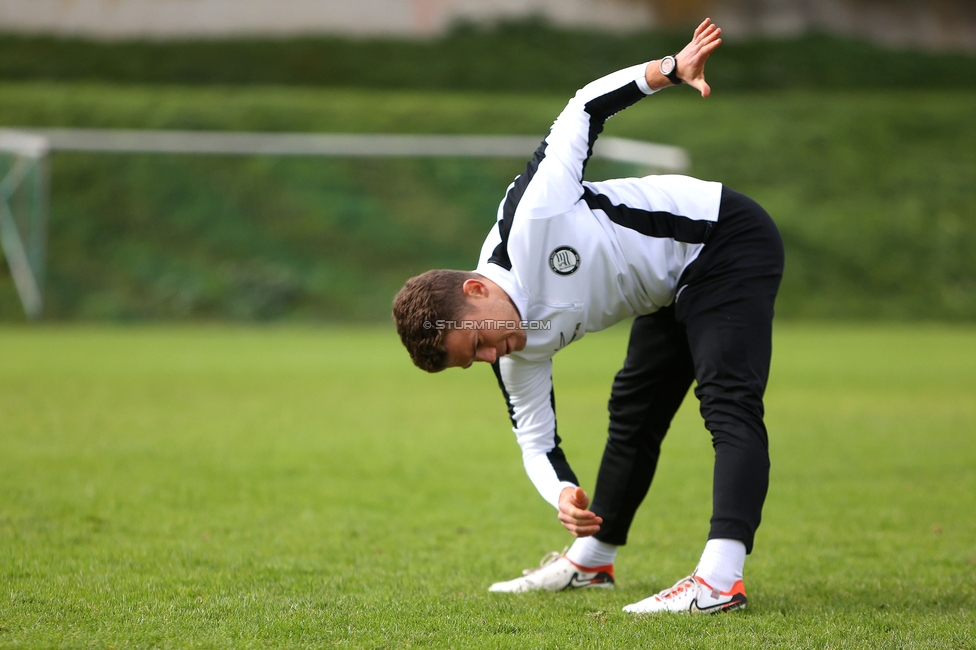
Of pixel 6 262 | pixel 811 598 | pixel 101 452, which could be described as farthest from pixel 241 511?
pixel 6 262

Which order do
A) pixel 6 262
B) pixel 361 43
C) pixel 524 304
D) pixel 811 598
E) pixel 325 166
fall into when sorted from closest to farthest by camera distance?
1. pixel 524 304
2. pixel 811 598
3. pixel 6 262
4. pixel 325 166
5. pixel 361 43

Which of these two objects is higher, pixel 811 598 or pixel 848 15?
pixel 848 15

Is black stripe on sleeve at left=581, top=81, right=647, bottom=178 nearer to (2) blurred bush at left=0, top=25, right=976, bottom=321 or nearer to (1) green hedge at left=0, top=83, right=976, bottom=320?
(2) blurred bush at left=0, top=25, right=976, bottom=321

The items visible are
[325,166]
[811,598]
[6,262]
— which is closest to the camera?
[811,598]

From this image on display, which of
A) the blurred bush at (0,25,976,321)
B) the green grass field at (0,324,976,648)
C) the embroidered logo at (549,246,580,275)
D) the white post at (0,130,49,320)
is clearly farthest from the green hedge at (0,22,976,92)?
the embroidered logo at (549,246,580,275)

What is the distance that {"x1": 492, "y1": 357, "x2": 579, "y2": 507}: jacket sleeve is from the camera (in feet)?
11.7

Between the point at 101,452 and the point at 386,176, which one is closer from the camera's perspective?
the point at 101,452

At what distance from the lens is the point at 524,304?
3.37 meters

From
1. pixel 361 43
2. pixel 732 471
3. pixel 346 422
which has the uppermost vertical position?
pixel 361 43

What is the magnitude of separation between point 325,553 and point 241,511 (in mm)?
980

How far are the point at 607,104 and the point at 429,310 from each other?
1014mm

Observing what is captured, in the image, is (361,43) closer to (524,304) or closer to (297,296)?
(297,296)

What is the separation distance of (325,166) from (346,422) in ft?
36.7

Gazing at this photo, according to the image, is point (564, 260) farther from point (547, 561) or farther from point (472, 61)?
point (472, 61)
